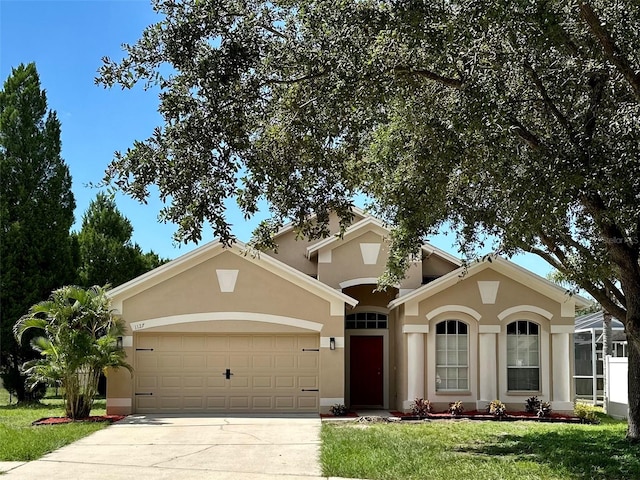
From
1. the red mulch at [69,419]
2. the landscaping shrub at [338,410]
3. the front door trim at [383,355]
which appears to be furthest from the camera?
the front door trim at [383,355]

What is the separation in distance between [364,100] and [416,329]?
11.5m

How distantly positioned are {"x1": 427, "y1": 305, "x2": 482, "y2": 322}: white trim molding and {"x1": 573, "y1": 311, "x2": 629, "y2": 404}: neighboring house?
20.2 ft

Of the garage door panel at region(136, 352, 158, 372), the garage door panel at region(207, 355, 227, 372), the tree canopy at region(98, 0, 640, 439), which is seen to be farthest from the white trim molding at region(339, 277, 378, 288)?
the tree canopy at region(98, 0, 640, 439)

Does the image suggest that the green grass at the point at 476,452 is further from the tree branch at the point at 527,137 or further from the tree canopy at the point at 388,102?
the tree branch at the point at 527,137

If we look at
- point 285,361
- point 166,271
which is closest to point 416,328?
point 285,361

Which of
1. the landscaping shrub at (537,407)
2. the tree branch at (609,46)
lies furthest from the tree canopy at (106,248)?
the tree branch at (609,46)

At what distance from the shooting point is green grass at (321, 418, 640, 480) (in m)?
11.2

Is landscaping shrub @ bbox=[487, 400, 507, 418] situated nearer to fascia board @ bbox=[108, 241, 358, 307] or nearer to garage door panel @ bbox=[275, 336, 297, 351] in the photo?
fascia board @ bbox=[108, 241, 358, 307]

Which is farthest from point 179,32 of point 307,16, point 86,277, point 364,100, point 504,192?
point 86,277

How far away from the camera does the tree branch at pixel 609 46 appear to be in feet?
29.6

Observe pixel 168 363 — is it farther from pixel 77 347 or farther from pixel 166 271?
pixel 77 347

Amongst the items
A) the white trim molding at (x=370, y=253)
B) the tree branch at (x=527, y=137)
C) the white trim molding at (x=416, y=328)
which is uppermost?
the tree branch at (x=527, y=137)

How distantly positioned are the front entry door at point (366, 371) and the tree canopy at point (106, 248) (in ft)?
41.3

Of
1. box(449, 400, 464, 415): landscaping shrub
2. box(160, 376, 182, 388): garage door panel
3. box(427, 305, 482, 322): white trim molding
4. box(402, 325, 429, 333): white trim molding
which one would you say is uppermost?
box(427, 305, 482, 322): white trim molding
